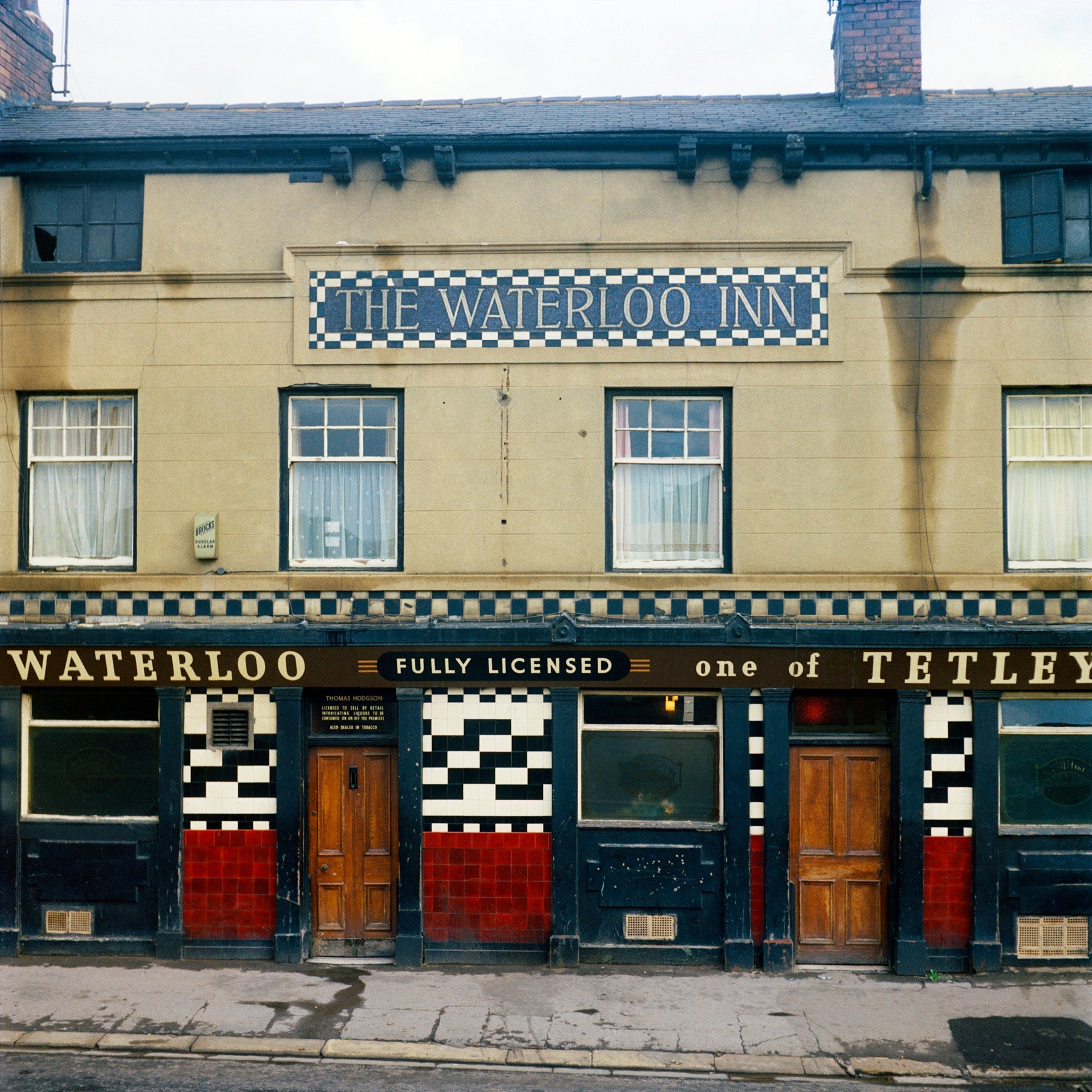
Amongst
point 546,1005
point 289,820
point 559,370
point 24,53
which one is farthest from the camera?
point 24,53

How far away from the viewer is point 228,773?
32.4ft

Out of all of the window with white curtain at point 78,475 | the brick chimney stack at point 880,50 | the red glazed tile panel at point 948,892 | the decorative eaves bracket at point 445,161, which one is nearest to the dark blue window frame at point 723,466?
the decorative eaves bracket at point 445,161

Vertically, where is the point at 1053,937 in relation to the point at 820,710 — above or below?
below

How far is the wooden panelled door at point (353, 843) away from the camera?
9922mm

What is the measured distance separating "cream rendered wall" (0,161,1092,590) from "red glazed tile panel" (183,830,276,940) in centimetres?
270

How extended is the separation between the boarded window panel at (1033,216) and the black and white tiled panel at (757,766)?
5374mm

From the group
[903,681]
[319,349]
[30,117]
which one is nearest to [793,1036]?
[903,681]

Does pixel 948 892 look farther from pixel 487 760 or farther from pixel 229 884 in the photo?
pixel 229 884

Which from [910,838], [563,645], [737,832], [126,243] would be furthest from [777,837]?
[126,243]

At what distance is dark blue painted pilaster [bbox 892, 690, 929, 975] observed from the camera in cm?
945

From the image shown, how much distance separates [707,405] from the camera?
394 inches

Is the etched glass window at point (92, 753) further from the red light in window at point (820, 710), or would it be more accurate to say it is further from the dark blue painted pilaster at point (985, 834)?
the dark blue painted pilaster at point (985, 834)

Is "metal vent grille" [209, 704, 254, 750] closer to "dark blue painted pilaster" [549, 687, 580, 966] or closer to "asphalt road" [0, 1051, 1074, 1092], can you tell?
"asphalt road" [0, 1051, 1074, 1092]

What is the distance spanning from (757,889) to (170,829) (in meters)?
6.10
